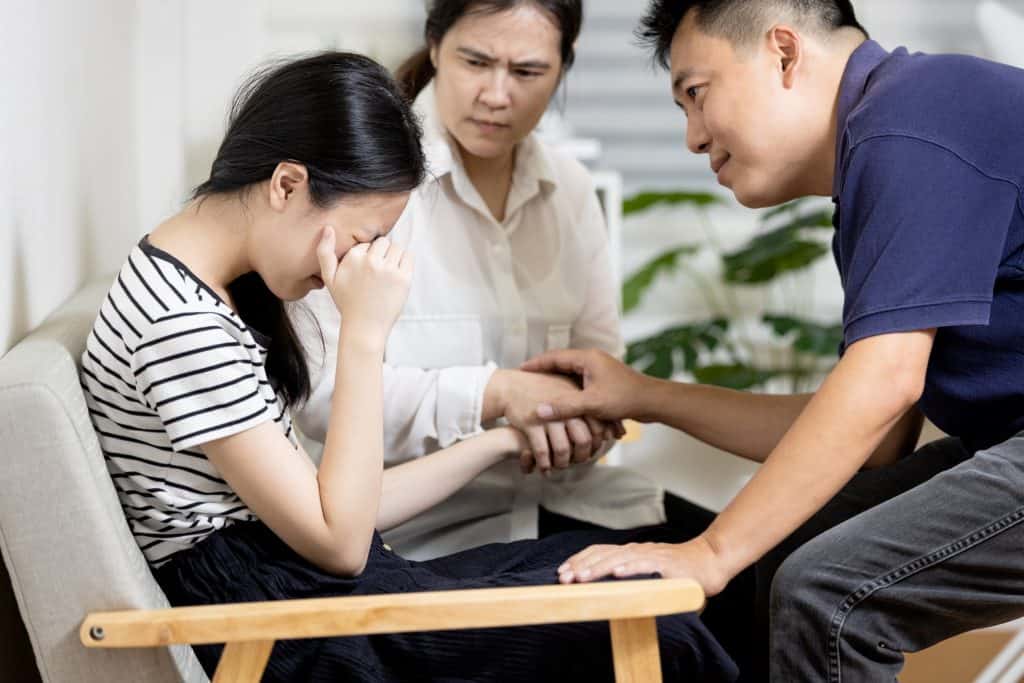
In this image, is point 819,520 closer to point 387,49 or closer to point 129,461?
point 129,461

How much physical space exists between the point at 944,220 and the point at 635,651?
519 millimetres

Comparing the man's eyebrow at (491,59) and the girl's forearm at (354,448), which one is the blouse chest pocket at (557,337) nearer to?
the man's eyebrow at (491,59)

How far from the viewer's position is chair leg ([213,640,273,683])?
111cm

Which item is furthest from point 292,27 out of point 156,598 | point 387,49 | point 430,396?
point 156,598

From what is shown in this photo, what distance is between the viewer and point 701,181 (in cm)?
325

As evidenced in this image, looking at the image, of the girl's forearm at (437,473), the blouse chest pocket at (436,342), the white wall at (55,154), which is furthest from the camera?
the blouse chest pocket at (436,342)

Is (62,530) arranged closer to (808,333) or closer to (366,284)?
(366,284)

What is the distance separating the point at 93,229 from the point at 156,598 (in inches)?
32.6

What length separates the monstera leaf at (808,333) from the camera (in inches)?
114

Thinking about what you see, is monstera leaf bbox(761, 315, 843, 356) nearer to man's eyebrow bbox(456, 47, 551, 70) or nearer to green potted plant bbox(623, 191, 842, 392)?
green potted plant bbox(623, 191, 842, 392)

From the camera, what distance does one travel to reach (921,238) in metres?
1.18

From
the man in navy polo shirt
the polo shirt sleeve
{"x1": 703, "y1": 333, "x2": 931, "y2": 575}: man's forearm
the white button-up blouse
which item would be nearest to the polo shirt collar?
the man in navy polo shirt

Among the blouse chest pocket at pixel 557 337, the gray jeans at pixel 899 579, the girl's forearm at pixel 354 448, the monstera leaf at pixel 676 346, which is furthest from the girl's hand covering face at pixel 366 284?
the monstera leaf at pixel 676 346

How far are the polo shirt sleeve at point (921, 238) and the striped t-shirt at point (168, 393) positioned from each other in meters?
0.61
